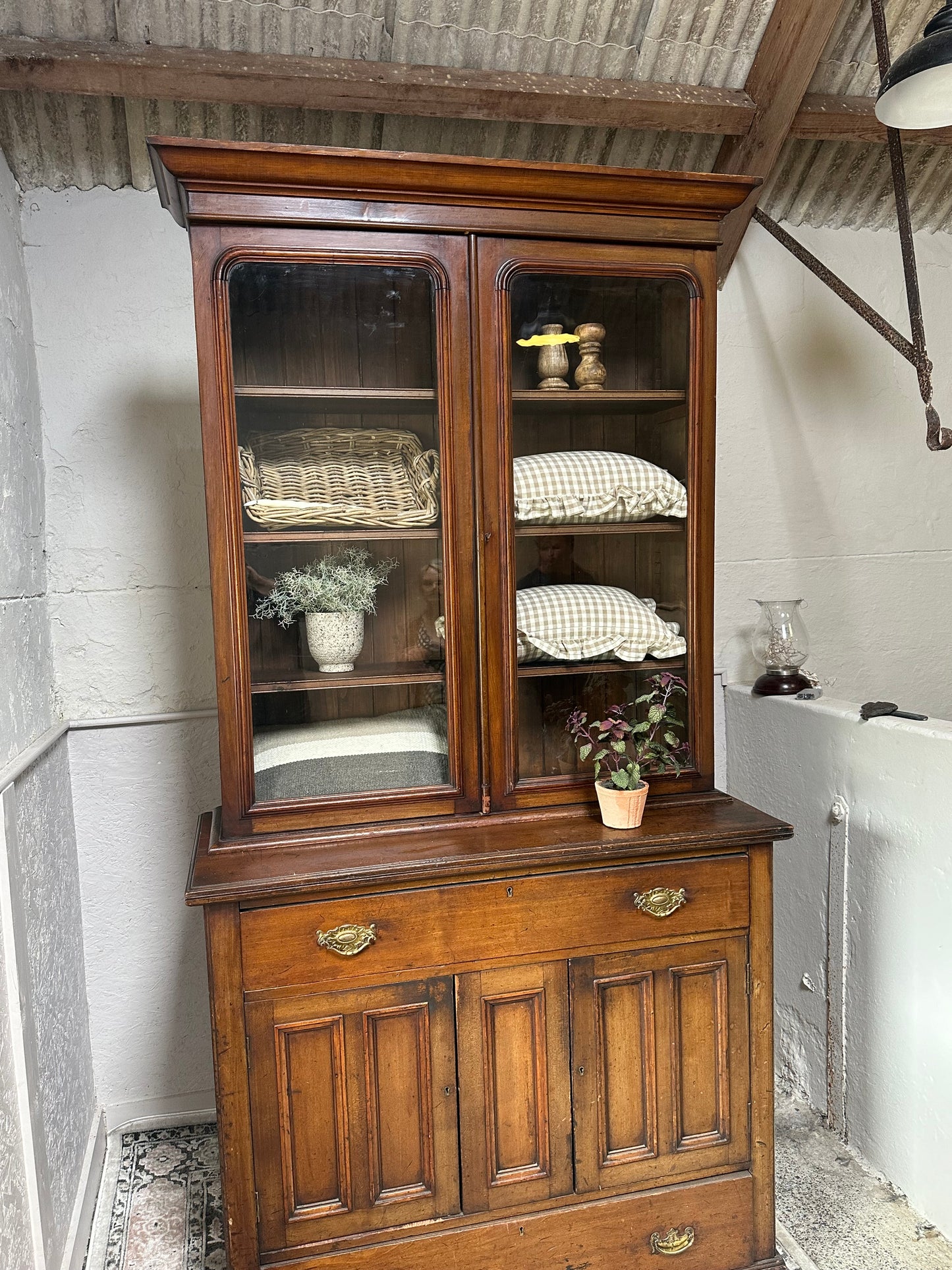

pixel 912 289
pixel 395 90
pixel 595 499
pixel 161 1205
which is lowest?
pixel 161 1205

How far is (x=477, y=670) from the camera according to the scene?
1.90 m

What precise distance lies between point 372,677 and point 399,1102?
0.83m

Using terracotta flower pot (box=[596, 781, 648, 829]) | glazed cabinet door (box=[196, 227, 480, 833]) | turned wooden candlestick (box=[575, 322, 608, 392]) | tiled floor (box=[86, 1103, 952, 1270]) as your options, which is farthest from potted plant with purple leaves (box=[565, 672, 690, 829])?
tiled floor (box=[86, 1103, 952, 1270])

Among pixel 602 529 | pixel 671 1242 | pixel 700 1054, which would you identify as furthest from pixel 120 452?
pixel 671 1242

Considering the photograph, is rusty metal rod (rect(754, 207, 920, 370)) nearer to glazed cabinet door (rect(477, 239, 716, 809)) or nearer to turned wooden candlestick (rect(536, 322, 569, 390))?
glazed cabinet door (rect(477, 239, 716, 809))

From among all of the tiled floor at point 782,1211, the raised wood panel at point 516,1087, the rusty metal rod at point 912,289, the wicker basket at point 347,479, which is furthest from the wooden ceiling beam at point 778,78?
the tiled floor at point 782,1211

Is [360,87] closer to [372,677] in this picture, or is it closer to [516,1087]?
[372,677]

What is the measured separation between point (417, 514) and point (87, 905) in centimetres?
149

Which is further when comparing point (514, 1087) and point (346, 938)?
point (514, 1087)

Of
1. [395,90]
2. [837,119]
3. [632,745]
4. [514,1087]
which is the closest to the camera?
[514,1087]

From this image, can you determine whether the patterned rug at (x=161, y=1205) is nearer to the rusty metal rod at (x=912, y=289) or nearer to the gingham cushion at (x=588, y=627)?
the gingham cushion at (x=588, y=627)

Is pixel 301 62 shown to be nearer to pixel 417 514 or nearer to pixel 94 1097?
pixel 417 514

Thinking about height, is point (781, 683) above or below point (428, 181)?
below

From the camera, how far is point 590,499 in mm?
1968
